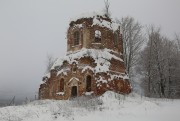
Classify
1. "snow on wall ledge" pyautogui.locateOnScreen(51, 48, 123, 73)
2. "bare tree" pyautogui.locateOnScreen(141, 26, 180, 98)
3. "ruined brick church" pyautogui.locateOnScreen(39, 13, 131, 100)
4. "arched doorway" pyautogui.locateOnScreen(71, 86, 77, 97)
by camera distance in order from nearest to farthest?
"ruined brick church" pyautogui.locateOnScreen(39, 13, 131, 100) → "snow on wall ledge" pyautogui.locateOnScreen(51, 48, 123, 73) → "arched doorway" pyautogui.locateOnScreen(71, 86, 77, 97) → "bare tree" pyautogui.locateOnScreen(141, 26, 180, 98)

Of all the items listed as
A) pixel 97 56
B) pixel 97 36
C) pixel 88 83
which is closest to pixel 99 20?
pixel 97 36

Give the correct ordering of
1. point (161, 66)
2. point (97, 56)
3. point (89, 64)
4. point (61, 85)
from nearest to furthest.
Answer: point (89, 64), point (97, 56), point (61, 85), point (161, 66)

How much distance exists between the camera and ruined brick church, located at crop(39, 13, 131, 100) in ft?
73.6

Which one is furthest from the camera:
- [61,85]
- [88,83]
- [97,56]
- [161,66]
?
[161,66]

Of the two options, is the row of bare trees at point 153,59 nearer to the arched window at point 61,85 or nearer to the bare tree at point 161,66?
the bare tree at point 161,66

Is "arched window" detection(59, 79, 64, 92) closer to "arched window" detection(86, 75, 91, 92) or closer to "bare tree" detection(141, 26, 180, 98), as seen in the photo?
"arched window" detection(86, 75, 91, 92)

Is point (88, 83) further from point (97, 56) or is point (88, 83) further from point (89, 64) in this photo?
point (97, 56)

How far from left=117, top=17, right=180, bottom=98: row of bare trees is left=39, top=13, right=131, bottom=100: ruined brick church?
17.1 ft

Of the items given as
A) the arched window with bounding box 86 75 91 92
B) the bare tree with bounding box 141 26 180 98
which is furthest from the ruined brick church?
the bare tree with bounding box 141 26 180 98

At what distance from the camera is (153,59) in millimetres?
30922

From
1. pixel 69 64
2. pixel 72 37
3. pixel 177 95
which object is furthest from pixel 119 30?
pixel 177 95

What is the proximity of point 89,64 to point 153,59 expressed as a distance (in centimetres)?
1159

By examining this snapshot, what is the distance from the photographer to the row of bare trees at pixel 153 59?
99.2 feet

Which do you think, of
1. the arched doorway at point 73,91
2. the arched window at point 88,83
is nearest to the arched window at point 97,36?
the arched window at point 88,83
